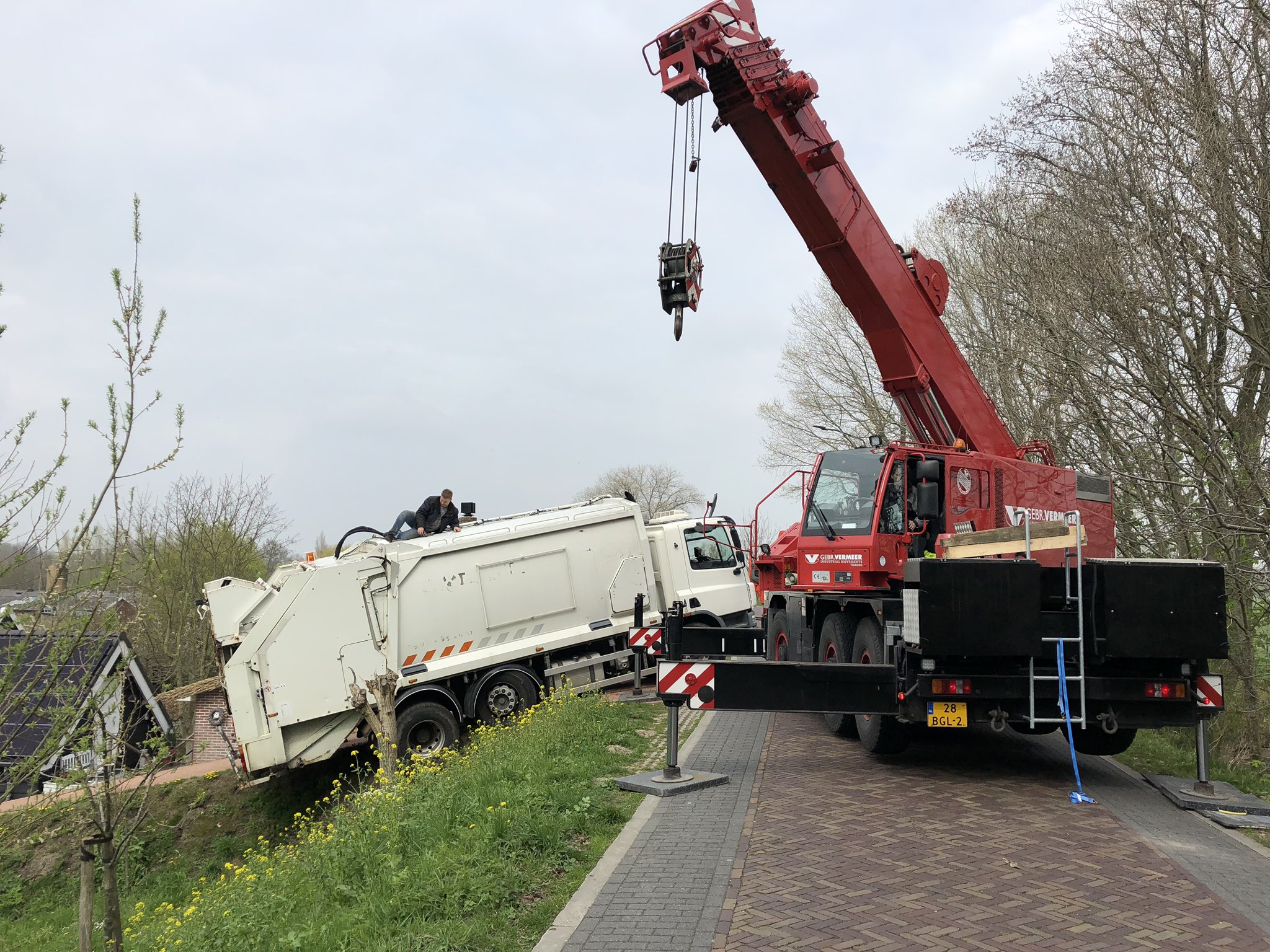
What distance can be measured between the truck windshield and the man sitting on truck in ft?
21.2

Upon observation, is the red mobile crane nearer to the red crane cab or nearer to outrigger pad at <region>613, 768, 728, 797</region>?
the red crane cab

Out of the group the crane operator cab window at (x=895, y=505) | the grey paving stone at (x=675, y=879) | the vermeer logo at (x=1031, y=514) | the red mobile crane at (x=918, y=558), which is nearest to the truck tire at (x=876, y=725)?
the red mobile crane at (x=918, y=558)

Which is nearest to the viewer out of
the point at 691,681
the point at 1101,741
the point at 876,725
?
the point at 691,681

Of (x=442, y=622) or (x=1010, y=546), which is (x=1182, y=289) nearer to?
(x=1010, y=546)

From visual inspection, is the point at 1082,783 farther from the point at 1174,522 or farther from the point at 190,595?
the point at 190,595

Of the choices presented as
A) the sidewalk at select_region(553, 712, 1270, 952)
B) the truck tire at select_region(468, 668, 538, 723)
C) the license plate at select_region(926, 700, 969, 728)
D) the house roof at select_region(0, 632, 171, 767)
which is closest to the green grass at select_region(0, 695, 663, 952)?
the sidewalk at select_region(553, 712, 1270, 952)

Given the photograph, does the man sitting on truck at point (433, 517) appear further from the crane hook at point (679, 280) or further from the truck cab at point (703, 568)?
the crane hook at point (679, 280)

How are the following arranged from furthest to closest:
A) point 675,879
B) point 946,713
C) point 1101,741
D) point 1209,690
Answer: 1. point 1101,741
2. point 946,713
3. point 1209,690
4. point 675,879

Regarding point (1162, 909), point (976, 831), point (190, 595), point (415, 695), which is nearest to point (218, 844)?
point (415, 695)

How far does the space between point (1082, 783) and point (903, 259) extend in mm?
6195

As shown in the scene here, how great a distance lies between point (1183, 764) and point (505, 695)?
835cm

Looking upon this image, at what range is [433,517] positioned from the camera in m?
15.4

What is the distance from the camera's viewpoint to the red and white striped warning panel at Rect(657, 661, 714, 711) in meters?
8.38

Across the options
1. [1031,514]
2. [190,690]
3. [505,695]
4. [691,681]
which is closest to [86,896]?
[691,681]
